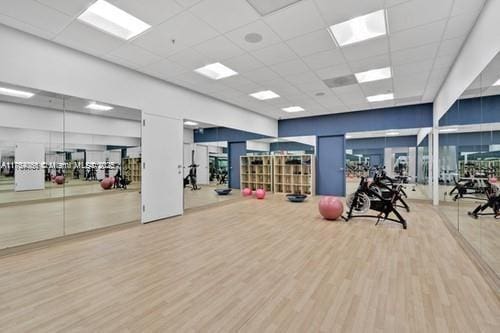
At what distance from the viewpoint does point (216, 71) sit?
5125 millimetres

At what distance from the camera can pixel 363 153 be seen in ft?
27.1

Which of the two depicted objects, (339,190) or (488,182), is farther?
(339,190)

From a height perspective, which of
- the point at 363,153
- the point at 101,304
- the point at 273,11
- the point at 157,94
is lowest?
the point at 101,304

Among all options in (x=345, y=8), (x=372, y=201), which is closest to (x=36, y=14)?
(x=345, y=8)

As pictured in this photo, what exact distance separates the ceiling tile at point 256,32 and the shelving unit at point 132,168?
3154 mm

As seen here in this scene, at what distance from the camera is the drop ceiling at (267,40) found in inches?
115

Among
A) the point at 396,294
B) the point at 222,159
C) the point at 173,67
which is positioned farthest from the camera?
the point at 222,159

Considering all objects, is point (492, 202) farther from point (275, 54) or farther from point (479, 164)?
point (275, 54)

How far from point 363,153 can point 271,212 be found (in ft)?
14.4

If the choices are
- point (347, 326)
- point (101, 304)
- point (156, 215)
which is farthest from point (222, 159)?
point (347, 326)

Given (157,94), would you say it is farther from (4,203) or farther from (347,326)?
(347,326)

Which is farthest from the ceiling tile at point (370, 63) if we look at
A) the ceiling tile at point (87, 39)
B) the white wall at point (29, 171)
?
the white wall at point (29, 171)

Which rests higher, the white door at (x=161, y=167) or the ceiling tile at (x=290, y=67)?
the ceiling tile at (x=290, y=67)

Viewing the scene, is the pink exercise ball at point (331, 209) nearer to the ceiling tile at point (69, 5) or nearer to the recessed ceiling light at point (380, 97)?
the recessed ceiling light at point (380, 97)
